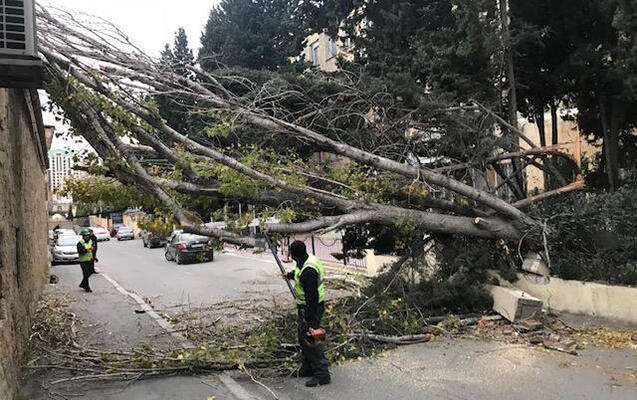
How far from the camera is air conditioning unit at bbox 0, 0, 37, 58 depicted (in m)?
4.28

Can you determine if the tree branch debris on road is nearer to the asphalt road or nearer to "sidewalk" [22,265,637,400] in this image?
"sidewalk" [22,265,637,400]

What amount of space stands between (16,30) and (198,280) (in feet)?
43.6

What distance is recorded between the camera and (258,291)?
13578 mm

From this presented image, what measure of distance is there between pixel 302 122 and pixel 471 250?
13.0 feet

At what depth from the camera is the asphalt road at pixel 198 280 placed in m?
13.3

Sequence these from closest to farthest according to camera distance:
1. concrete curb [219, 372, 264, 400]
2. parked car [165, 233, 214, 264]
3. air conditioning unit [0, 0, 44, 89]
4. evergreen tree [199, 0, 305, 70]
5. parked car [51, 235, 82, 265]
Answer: air conditioning unit [0, 0, 44, 89]
concrete curb [219, 372, 264, 400]
evergreen tree [199, 0, 305, 70]
parked car [165, 233, 214, 264]
parked car [51, 235, 82, 265]

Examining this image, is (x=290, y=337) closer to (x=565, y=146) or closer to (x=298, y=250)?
(x=298, y=250)

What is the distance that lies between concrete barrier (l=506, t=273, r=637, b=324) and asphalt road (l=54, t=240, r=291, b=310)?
5810 millimetres

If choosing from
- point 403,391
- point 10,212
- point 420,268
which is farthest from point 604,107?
point 10,212

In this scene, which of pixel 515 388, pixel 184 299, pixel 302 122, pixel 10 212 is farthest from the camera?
pixel 184 299

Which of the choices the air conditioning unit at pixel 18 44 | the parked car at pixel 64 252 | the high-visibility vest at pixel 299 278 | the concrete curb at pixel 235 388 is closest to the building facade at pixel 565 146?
the high-visibility vest at pixel 299 278

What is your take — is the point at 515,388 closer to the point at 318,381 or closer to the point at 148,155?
the point at 318,381

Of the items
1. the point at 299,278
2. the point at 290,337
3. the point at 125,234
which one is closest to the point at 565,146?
the point at 290,337

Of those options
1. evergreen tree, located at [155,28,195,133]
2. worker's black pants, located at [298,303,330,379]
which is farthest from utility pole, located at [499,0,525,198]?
worker's black pants, located at [298,303,330,379]
